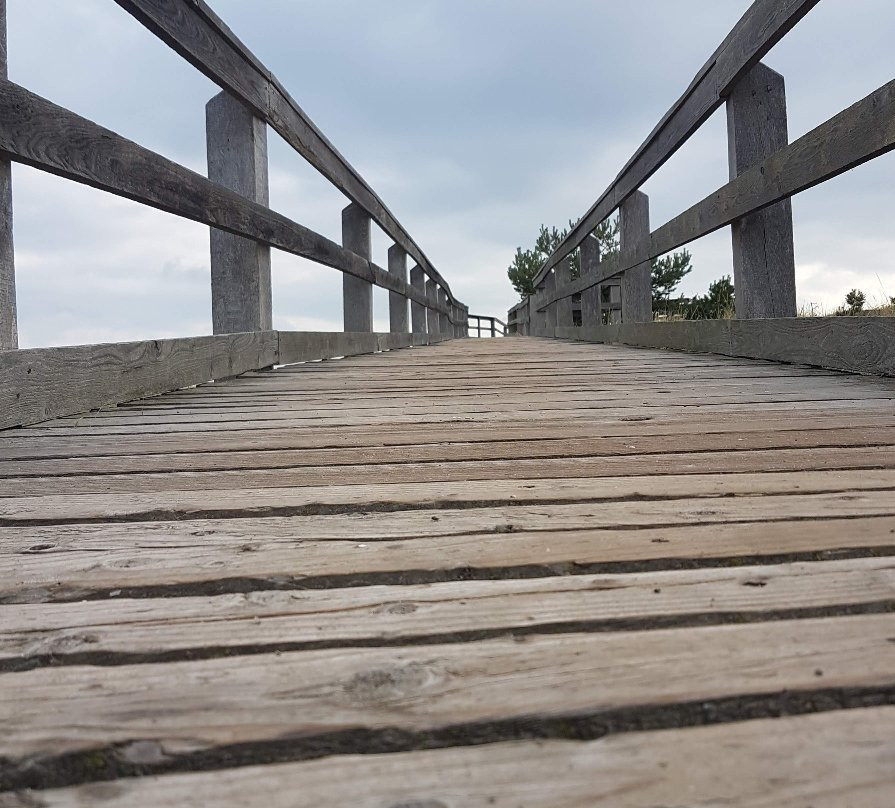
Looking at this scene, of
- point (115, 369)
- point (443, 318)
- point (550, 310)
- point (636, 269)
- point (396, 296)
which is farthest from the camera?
point (443, 318)


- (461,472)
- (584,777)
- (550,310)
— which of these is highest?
(550,310)

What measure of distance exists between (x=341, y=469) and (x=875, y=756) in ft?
3.51

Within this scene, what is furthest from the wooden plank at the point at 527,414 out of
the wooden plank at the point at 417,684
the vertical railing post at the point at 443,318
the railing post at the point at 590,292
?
the vertical railing post at the point at 443,318

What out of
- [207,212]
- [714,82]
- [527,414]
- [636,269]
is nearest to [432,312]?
[636,269]

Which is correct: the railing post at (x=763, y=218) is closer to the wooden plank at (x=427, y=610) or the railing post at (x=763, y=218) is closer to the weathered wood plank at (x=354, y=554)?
the weathered wood plank at (x=354, y=554)

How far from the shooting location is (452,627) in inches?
28.8

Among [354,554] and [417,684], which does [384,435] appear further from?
[417,684]

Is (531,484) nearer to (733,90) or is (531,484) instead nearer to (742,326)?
(742,326)

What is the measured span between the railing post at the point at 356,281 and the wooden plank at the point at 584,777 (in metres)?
4.81

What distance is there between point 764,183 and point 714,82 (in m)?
0.88

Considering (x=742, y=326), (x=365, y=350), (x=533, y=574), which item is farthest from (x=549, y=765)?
(x=365, y=350)

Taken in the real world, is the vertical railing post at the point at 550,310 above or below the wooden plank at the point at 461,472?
above

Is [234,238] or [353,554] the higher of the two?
[234,238]

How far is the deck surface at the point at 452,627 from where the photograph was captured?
53 cm
